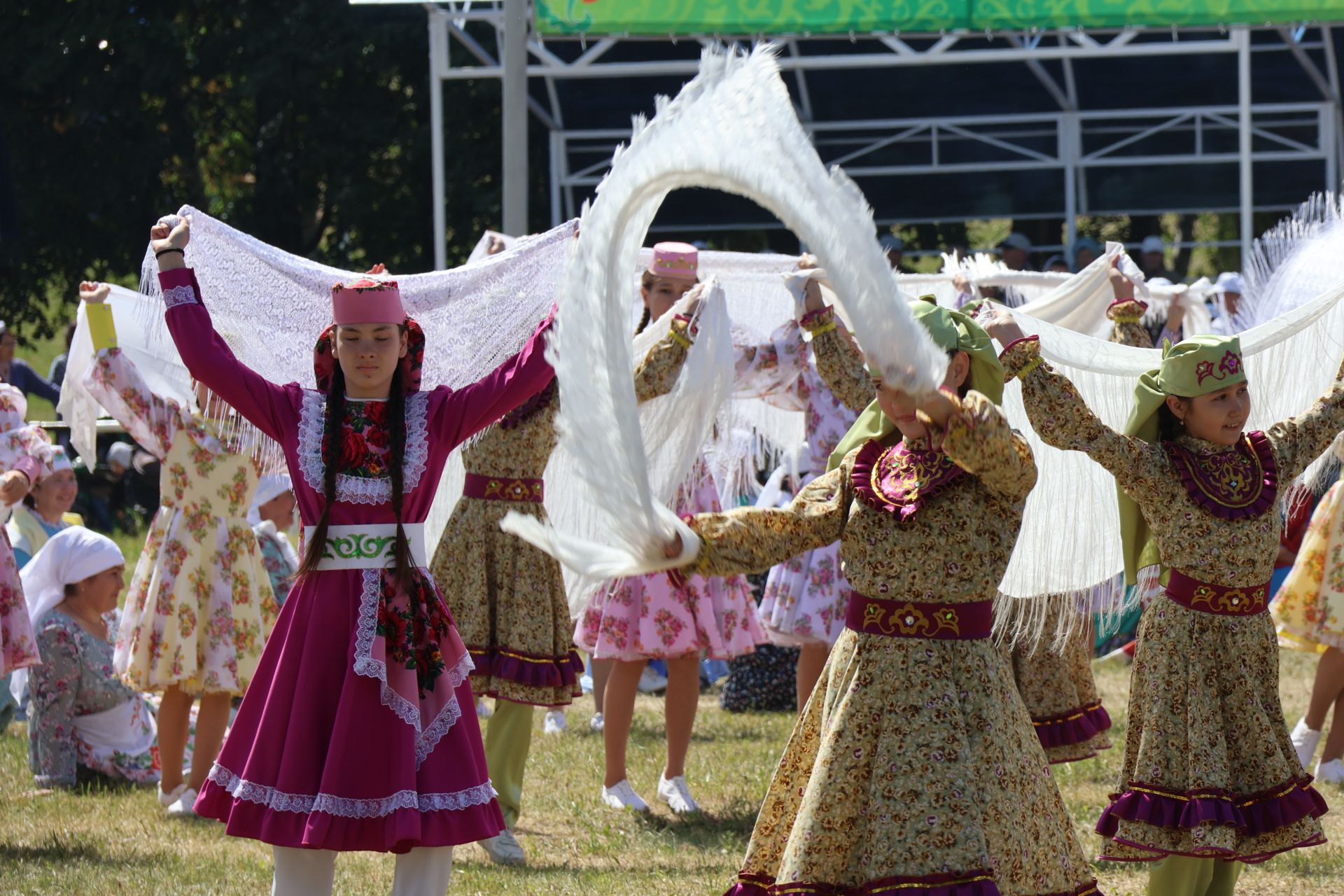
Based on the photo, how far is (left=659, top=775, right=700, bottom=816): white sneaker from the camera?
5.99 m

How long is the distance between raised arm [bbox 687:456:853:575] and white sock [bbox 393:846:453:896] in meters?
1.07

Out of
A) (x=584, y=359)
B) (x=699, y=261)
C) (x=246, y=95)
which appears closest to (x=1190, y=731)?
(x=584, y=359)

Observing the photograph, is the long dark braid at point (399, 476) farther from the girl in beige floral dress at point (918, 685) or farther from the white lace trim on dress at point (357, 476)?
the girl in beige floral dress at point (918, 685)

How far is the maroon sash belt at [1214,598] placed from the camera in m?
4.28

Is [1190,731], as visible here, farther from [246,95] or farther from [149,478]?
[246,95]

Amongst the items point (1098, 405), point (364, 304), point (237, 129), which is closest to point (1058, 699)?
point (1098, 405)

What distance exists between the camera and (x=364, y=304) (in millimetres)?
4039

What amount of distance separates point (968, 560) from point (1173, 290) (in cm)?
342

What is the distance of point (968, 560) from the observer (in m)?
3.50

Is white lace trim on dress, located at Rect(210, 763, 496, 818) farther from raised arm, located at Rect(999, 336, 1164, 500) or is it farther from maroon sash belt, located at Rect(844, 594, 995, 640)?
raised arm, located at Rect(999, 336, 1164, 500)

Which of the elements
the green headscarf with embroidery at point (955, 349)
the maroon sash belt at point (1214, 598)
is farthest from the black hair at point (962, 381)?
the maroon sash belt at point (1214, 598)

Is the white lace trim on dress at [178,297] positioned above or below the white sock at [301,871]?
above

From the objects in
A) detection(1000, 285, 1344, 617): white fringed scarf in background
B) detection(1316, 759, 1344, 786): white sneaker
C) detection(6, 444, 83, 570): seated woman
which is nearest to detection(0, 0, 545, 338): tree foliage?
detection(6, 444, 83, 570): seated woman

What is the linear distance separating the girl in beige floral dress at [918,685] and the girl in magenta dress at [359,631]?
2.58 feet
